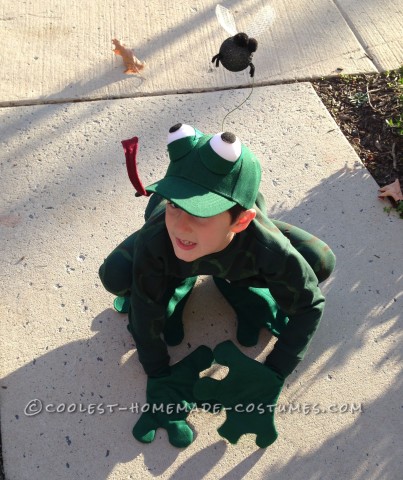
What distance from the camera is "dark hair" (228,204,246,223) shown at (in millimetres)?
1873

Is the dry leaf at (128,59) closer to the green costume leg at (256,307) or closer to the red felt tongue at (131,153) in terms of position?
the green costume leg at (256,307)

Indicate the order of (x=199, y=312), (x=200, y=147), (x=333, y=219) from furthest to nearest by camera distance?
(x=333, y=219)
(x=199, y=312)
(x=200, y=147)

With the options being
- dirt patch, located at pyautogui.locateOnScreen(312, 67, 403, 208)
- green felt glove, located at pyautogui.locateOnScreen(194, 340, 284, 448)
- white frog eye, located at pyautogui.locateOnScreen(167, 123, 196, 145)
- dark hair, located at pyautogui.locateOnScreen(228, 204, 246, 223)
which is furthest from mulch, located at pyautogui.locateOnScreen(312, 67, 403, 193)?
white frog eye, located at pyautogui.locateOnScreen(167, 123, 196, 145)

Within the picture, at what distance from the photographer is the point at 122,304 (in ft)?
8.57

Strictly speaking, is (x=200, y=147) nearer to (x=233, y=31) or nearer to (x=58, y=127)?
(x=233, y=31)

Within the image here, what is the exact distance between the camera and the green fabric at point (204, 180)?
1.75 meters

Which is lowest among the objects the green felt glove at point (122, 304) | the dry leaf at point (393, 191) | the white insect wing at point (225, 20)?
the dry leaf at point (393, 191)

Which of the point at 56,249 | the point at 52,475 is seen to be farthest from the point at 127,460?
the point at 56,249

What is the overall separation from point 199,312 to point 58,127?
1.35 metres

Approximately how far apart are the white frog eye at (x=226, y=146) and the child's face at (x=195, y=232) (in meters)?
0.18

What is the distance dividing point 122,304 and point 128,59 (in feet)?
5.44

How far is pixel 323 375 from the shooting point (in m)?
2.49

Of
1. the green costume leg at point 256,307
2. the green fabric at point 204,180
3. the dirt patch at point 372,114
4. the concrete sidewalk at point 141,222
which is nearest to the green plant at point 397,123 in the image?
the dirt patch at point 372,114

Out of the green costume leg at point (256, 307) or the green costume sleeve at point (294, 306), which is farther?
the green costume leg at point (256, 307)
